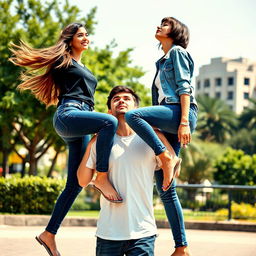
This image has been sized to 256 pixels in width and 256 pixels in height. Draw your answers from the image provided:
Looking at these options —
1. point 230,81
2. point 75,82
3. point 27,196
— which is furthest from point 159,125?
point 230,81

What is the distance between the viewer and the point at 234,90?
134m

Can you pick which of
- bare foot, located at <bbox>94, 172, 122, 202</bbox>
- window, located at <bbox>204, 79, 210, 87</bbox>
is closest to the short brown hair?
bare foot, located at <bbox>94, 172, 122, 202</bbox>

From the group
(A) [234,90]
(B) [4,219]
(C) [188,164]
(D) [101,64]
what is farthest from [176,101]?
(A) [234,90]

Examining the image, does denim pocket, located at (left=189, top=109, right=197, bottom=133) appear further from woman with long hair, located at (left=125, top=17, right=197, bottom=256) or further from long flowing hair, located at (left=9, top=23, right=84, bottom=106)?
long flowing hair, located at (left=9, top=23, right=84, bottom=106)

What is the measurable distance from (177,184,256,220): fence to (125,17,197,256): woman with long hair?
8503mm

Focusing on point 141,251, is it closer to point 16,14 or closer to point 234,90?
point 16,14

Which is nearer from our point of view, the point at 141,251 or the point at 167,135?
the point at 141,251

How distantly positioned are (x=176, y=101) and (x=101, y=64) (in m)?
21.1

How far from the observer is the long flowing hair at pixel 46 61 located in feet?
18.3

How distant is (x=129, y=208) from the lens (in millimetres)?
4551

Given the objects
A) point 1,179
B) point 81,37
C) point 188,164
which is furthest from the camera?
point 188,164

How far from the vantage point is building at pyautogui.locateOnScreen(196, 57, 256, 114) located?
134250 millimetres

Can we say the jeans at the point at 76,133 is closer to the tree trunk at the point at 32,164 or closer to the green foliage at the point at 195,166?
the tree trunk at the point at 32,164

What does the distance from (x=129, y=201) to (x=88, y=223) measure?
8966 millimetres
